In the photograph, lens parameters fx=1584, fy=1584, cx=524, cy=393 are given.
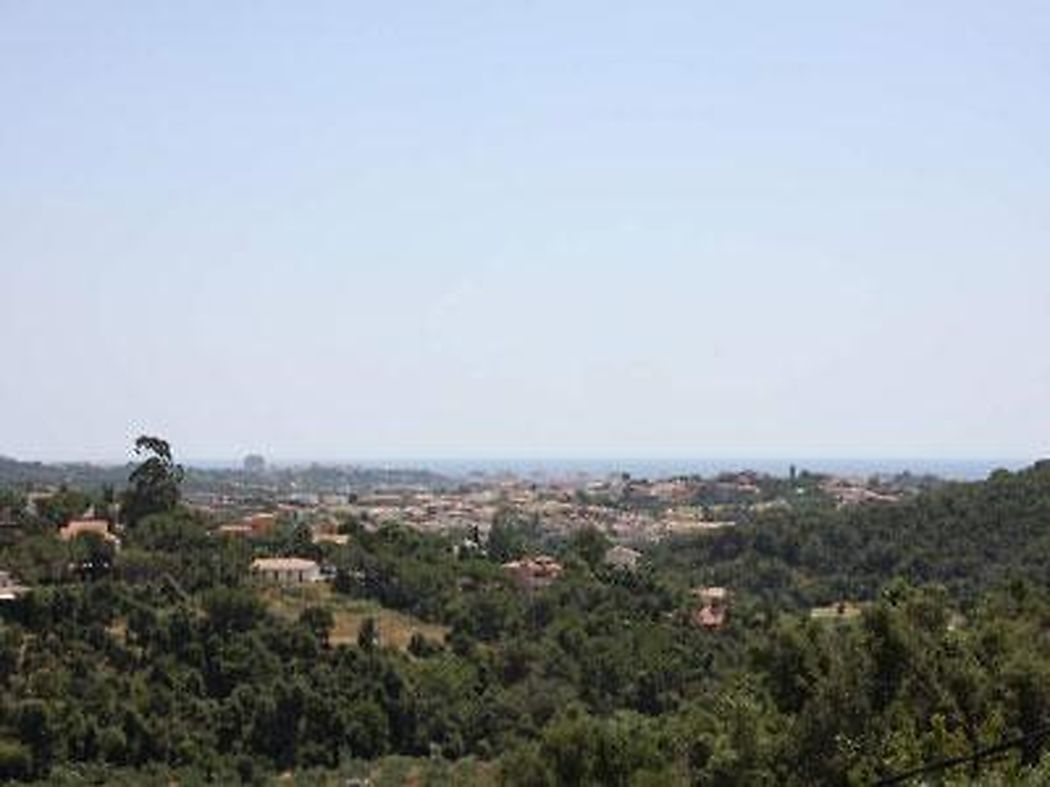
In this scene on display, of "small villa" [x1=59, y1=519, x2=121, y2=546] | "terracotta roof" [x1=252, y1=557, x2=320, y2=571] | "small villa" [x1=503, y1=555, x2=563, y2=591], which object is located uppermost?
"small villa" [x1=59, y1=519, x2=121, y2=546]

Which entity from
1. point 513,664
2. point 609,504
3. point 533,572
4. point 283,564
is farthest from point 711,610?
point 609,504

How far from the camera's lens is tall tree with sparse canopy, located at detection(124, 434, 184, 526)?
213 feet

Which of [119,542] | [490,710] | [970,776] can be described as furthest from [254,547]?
[970,776]

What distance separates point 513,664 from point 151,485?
20172mm

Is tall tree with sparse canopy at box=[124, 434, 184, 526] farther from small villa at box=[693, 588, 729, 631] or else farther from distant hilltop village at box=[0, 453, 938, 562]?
distant hilltop village at box=[0, 453, 938, 562]

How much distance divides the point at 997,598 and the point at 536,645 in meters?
20.8

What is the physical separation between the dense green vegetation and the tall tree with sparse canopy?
14 centimetres

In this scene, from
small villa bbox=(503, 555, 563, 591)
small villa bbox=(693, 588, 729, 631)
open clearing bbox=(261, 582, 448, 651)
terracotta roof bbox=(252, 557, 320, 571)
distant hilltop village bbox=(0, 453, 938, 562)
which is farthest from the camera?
distant hilltop village bbox=(0, 453, 938, 562)

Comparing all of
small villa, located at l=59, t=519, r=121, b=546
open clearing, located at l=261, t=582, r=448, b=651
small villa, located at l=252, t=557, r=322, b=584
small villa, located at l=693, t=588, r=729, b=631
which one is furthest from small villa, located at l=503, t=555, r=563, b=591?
small villa, located at l=59, t=519, r=121, b=546

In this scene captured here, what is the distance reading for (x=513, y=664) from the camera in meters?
53.0

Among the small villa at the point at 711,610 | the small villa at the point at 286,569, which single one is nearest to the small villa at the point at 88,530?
the small villa at the point at 286,569

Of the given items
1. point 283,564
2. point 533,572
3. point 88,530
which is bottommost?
point 533,572

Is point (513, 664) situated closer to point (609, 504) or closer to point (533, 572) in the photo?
point (533, 572)

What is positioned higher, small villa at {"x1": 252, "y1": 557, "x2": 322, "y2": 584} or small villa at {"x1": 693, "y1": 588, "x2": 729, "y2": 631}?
small villa at {"x1": 252, "y1": 557, "x2": 322, "y2": 584}
